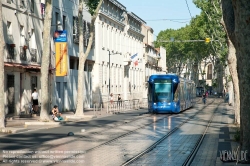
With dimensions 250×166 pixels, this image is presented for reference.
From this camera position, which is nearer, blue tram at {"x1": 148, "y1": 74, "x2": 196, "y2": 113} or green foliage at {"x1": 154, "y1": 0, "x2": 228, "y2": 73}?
blue tram at {"x1": 148, "y1": 74, "x2": 196, "y2": 113}

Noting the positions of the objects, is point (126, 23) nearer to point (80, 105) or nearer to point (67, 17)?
point (67, 17)

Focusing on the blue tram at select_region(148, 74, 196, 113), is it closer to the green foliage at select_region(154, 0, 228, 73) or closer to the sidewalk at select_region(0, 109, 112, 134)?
the sidewalk at select_region(0, 109, 112, 134)

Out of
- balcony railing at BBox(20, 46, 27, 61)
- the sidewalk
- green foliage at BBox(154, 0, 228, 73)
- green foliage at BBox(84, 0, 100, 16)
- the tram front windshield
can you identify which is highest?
green foliage at BBox(154, 0, 228, 73)

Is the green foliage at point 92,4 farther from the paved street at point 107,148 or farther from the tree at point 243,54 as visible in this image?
the tree at point 243,54

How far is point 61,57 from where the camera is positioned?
1596 inches

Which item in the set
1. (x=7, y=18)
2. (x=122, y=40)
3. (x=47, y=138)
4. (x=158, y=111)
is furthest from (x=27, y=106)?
(x=122, y=40)

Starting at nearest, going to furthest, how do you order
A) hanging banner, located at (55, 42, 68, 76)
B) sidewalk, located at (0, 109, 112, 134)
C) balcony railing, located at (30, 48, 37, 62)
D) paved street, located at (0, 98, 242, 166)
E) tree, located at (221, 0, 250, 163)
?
tree, located at (221, 0, 250, 163)
paved street, located at (0, 98, 242, 166)
sidewalk, located at (0, 109, 112, 134)
balcony railing, located at (30, 48, 37, 62)
hanging banner, located at (55, 42, 68, 76)

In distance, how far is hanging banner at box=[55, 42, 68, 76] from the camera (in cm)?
4010

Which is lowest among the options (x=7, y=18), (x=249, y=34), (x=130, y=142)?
(x=130, y=142)

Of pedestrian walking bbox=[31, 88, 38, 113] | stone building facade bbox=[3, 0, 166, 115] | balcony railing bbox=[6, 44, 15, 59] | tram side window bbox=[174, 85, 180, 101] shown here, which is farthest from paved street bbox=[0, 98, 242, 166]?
tram side window bbox=[174, 85, 180, 101]

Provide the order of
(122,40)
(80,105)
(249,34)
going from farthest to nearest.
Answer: (122,40)
(80,105)
(249,34)

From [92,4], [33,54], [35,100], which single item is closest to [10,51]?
[35,100]

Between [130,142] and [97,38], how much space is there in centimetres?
3994

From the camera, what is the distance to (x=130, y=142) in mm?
19875
